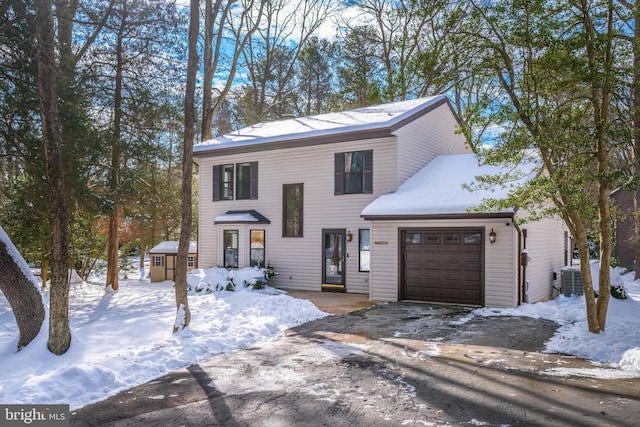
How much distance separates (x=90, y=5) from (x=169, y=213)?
9698mm

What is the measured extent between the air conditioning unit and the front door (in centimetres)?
695

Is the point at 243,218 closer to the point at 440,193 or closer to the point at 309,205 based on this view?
the point at 309,205

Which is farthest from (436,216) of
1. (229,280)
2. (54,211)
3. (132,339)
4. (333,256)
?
(54,211)

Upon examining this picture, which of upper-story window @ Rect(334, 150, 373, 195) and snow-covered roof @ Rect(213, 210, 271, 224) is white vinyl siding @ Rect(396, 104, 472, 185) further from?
snow-covered roof @ Rect(213, 210, 271, 224)

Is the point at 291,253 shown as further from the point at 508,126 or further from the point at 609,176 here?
the point at 609,176

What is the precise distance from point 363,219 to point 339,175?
1668 mm

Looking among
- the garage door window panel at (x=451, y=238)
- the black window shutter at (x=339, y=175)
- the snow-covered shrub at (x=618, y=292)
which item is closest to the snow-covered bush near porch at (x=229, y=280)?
the black window shutter at (x=339, y=175)

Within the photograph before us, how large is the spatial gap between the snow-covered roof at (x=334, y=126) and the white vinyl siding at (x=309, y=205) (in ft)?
1.57

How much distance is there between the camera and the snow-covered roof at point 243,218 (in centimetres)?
1577

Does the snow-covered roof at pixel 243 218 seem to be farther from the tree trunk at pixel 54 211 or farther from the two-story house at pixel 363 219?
the tree trunk at pixel 54 211

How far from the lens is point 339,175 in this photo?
14.7 metres

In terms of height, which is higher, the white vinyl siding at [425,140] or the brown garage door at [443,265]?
the white vinyl siding at [425,140]

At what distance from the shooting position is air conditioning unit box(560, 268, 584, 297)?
14.5m

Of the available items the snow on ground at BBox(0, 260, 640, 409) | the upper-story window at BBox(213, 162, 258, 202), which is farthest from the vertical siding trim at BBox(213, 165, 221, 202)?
the snow on ground at BBox(0, 260, 640, 409)
